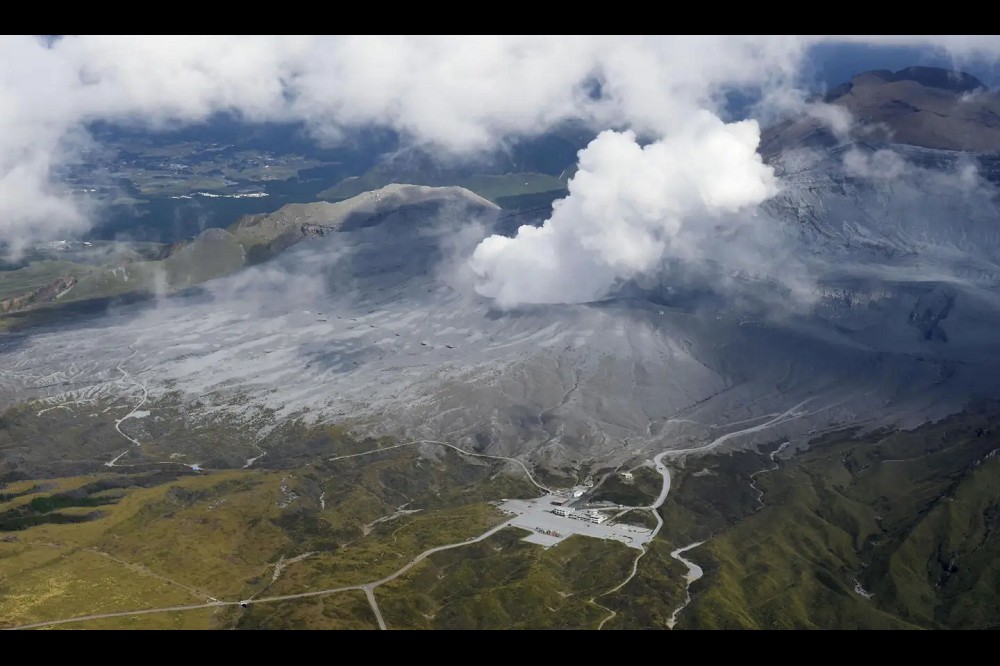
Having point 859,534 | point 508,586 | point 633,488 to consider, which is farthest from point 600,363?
point 508,586

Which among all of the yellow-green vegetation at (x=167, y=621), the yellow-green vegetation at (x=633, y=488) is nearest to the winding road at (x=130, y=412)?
the yellow-green vegetation at (x=167, y=621)

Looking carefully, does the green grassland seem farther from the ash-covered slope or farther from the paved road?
the ash-covered slope

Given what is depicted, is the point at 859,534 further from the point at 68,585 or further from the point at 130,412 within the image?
the point at 130,412

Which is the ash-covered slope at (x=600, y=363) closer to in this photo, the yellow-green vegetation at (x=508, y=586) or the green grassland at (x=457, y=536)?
the green grassland at (x=457, y=536)

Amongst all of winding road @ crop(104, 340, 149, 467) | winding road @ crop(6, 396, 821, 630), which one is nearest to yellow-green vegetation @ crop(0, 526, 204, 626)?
winding road @ crop(6, 396, 821, 630)
